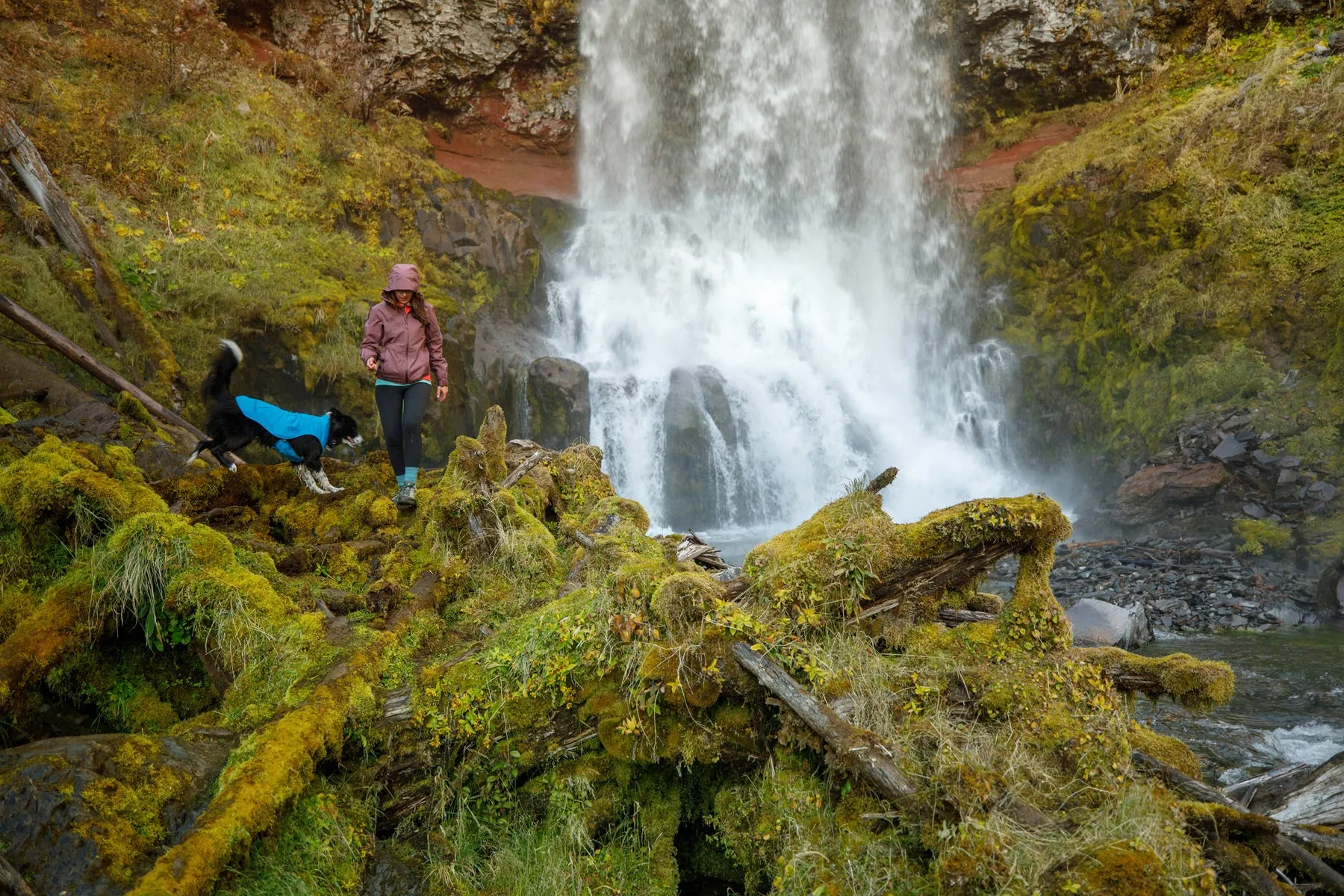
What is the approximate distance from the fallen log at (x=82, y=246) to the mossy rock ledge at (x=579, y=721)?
19.1 feet

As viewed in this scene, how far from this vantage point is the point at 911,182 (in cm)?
2422

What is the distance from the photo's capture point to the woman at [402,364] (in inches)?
223

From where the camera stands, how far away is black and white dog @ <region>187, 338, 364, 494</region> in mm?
6043

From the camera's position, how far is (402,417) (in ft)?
18.9

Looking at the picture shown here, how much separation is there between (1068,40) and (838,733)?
26.6 meters

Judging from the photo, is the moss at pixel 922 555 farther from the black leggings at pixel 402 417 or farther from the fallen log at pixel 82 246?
the fallen log at pixel 82 246

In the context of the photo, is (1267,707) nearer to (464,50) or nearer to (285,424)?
(285,424)

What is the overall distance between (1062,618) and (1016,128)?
84.9ft

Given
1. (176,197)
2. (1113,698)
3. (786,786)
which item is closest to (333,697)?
(786,786)

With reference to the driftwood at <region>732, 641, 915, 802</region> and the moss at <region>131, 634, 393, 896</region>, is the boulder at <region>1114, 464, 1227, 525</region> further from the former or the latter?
the moss at <region>131, 634, 393, 896</region>

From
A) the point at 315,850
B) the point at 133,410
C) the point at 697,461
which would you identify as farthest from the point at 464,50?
the point at 315,850

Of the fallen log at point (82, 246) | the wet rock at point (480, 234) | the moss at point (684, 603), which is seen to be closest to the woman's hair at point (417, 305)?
the moss at point (684, 603)

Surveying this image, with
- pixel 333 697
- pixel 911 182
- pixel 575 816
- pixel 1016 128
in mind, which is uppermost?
pixel 1016 128

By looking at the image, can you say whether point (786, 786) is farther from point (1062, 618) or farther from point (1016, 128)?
point (1016, 128)
